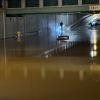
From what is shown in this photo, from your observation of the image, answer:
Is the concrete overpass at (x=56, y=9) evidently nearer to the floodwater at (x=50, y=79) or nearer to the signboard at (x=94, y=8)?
the signboard at (x=94, y=8)

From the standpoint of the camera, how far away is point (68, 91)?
36.7ft

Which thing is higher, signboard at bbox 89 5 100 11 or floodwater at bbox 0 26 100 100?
signboard at bbox 89 5 100 11

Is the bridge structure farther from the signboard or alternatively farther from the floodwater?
the floodwater

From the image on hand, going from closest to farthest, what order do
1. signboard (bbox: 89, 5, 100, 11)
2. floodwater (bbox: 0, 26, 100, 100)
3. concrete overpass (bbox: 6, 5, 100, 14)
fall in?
floodwater (bbox: 0, 26, 100, 100), signboard (bbox: 89, 5, 100, 11), concrete overpass (bbox: 6, 5, 100, 14)

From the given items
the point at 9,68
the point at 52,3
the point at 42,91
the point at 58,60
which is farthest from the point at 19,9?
the point at 42,91

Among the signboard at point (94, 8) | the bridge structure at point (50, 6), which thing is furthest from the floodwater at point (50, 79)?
the bridge structure at point (50, 6)

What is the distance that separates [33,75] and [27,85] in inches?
89.8

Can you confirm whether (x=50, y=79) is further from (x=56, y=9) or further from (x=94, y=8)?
(x=56, y=9)

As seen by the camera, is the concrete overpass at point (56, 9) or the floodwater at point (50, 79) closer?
the floodwater at point (50, 79)

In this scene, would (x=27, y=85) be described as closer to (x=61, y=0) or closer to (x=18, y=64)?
(x=18, y=64)

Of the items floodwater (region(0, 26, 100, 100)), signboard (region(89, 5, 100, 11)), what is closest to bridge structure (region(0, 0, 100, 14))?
signboard (region(89, 5, 100, 11))

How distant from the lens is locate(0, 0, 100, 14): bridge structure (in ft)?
119

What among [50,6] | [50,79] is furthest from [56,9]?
[50,79]

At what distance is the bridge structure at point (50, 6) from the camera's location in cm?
3612
